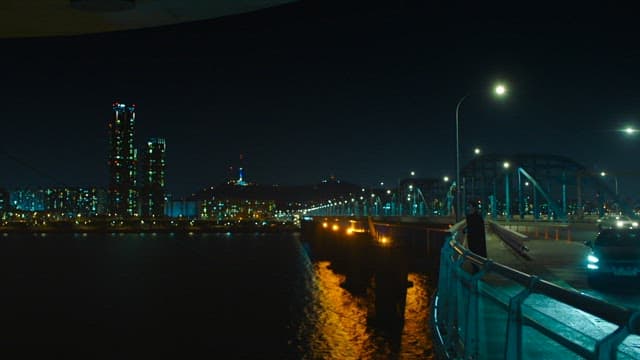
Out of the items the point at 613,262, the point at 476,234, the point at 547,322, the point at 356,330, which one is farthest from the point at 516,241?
the point at 547,322

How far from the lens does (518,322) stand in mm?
5555

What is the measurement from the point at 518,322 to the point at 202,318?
78.0ft

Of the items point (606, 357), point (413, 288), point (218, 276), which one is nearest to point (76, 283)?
point (218, 276)

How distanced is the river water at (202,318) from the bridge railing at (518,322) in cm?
689

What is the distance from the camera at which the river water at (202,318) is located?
20.1 m

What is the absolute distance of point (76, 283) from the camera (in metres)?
49.0

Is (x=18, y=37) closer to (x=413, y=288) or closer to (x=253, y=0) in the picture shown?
(x=253, y=0)

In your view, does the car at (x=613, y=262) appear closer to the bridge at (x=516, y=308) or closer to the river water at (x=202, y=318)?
the bridge at (x=516, y=308)

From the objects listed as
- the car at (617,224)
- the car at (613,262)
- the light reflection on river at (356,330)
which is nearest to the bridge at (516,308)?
the car at (613,262)

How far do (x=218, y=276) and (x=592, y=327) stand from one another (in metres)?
43.5

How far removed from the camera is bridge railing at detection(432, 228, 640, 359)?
3713mm

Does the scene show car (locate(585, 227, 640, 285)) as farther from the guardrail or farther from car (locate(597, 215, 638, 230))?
the guardrail

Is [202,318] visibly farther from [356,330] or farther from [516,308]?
[516,308]

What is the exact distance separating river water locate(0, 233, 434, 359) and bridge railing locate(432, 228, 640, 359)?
22.6ft
